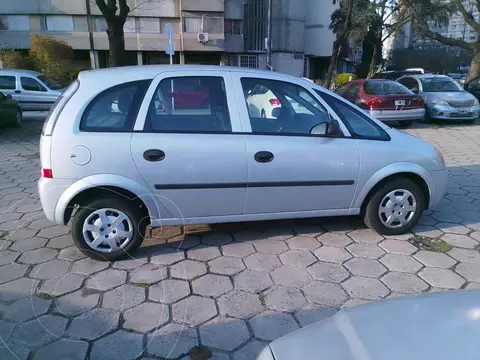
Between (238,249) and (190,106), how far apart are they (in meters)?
1.42

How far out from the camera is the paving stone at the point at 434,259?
10.7 ft

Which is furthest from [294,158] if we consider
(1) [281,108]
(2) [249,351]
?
(2) [249,351]

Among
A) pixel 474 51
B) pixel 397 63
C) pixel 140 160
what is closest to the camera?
pixel 140 160

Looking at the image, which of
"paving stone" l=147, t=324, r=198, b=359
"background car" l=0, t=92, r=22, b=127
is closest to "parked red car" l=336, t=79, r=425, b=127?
"paving stone" l=147, t=324, r=198, b=359

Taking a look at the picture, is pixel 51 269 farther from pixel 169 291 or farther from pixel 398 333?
pixel 398 333

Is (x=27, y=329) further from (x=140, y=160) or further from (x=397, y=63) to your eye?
(x=397, y=63)

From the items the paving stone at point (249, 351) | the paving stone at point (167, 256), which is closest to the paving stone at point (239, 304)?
the paving stone at point (249, 351)

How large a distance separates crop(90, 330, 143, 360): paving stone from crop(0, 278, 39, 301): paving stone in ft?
2.96

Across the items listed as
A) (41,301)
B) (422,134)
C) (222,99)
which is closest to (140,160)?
(222,99)

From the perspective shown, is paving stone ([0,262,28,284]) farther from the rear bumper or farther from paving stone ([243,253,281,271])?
the rear bumper

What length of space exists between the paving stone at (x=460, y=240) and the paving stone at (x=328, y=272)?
1.34 m

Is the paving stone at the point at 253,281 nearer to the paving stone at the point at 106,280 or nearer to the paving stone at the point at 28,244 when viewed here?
the paving stone at the point at 106,280

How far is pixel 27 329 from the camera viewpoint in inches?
96.3

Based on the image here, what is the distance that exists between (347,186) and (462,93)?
33.1 feet
